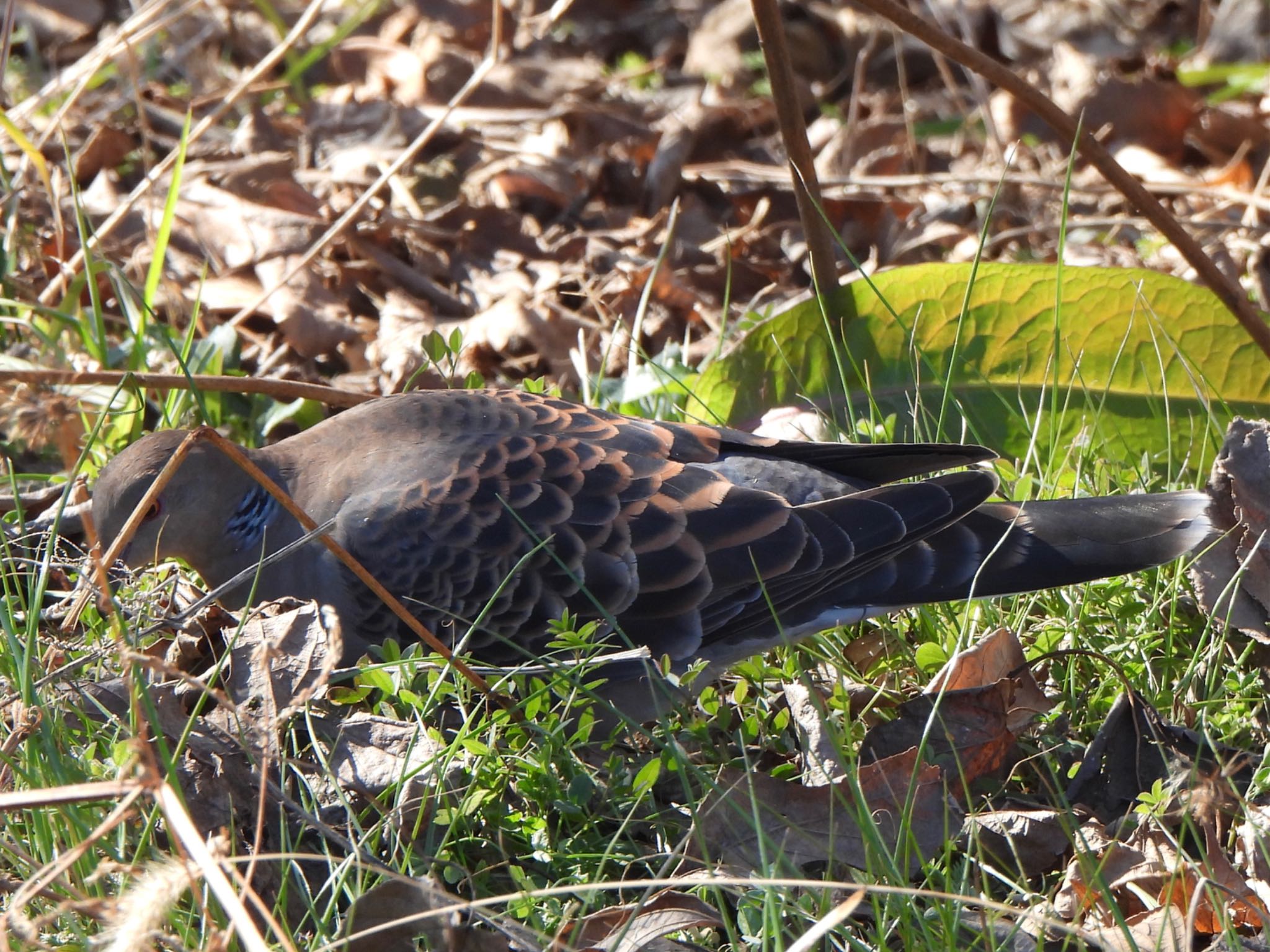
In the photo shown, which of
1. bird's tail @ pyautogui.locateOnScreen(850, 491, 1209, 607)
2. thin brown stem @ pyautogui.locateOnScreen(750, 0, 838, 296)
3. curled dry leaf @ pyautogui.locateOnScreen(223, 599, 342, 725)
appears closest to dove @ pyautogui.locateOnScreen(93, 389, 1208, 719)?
bird's tail @ pyautogui.locateOnScreen(850, 491, 1209, 607)

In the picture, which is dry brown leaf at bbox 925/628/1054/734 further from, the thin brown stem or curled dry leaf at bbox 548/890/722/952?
the thin brown stem

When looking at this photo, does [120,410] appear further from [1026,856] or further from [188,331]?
[1026,856]

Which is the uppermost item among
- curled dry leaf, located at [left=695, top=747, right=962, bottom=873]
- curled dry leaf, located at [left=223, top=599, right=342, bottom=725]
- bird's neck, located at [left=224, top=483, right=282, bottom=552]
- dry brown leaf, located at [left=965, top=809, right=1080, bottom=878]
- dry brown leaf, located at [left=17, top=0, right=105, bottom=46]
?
dry brown leaf, located at [left=17, top=0, right=105, bottom=46]

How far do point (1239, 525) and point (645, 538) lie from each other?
136 centimetres

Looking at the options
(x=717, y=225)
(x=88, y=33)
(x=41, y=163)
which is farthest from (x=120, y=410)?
(x=88, y=33)

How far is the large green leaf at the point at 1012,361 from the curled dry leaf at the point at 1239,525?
501 mm

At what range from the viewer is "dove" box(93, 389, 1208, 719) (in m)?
3.07

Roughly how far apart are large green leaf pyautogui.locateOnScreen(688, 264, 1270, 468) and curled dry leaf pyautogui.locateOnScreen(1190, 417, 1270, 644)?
50cm

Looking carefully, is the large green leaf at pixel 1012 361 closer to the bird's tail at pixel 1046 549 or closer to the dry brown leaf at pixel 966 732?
the bird's tail at pixel 1046 549

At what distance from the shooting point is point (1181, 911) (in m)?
2.37

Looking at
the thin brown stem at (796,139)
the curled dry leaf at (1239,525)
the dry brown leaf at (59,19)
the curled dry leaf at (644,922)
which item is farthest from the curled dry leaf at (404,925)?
the dry brown leaf at (59,19)

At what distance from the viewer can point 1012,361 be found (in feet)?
12.8

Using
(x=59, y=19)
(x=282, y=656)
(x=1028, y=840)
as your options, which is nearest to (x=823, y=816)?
(x=1028, y=840)

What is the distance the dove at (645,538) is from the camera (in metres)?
3.07
